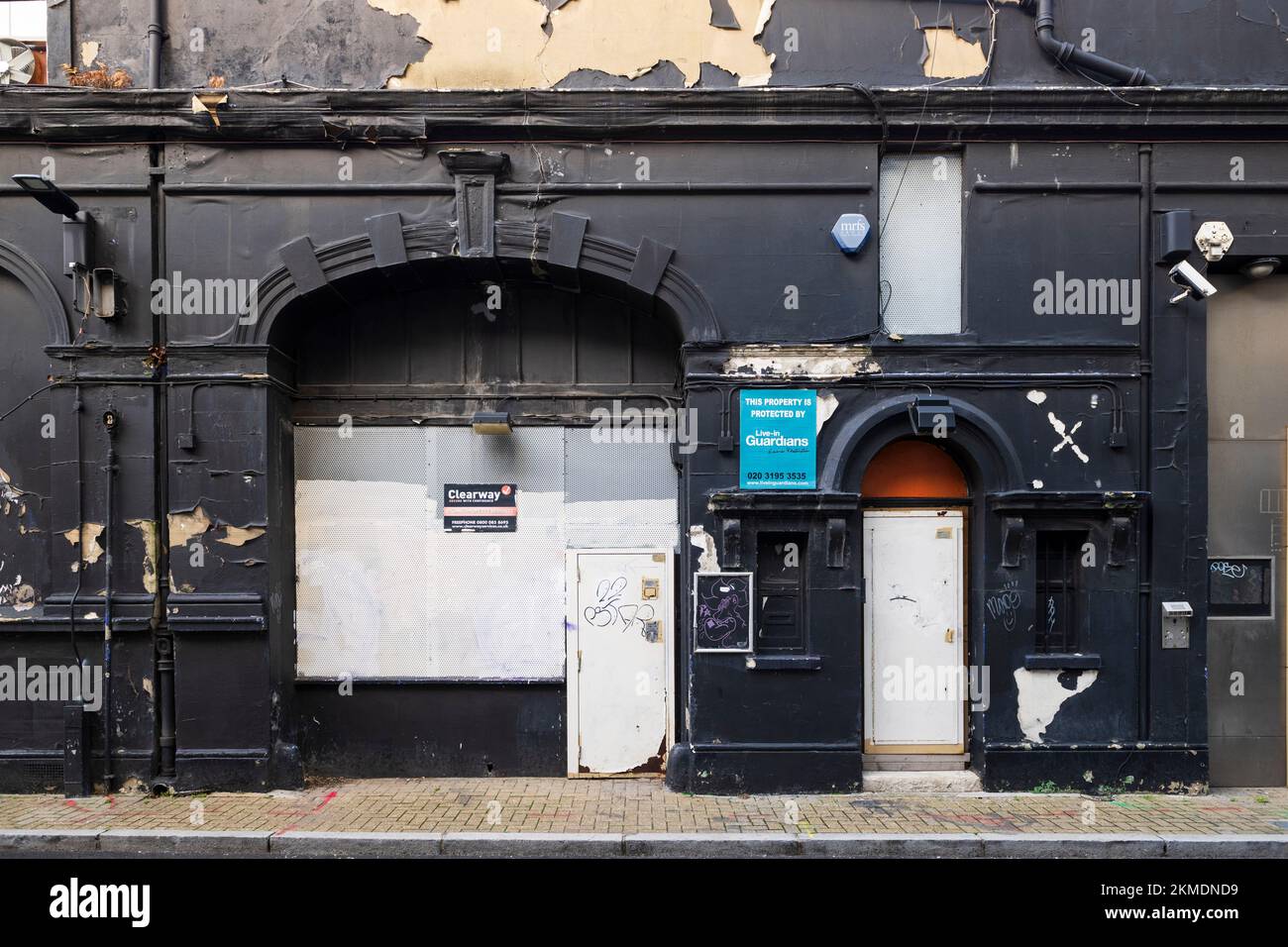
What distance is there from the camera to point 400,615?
796 cm

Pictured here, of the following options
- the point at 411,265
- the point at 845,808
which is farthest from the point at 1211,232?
the point at 411,265

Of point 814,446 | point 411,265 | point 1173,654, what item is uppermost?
point 411,265

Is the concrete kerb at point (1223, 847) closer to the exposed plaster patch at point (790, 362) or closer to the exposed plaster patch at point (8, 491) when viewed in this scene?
the exposed plaster patch at point (790, 362)

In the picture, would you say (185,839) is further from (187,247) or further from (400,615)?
(187,247)

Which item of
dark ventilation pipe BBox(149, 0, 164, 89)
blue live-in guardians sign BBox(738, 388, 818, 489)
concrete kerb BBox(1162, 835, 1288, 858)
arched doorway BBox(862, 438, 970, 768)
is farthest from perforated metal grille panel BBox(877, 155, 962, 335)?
dark ventilation pipe BBox(149, 0, 164, 89)

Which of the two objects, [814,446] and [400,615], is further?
[400,615]

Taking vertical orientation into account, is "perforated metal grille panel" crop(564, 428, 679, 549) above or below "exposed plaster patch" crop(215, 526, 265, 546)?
above

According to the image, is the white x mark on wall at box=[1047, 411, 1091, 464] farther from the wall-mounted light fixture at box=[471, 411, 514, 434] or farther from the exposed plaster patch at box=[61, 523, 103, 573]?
the exposed plaster patch at box=[61, 523, 103, 573]

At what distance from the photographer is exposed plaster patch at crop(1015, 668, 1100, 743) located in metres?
7.45

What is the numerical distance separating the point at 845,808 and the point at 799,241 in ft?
17.5

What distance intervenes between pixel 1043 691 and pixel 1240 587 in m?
2.42

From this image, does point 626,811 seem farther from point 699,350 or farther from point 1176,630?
point 1176,630

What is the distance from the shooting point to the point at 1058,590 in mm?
7645

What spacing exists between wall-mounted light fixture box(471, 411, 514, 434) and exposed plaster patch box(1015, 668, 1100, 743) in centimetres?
555
